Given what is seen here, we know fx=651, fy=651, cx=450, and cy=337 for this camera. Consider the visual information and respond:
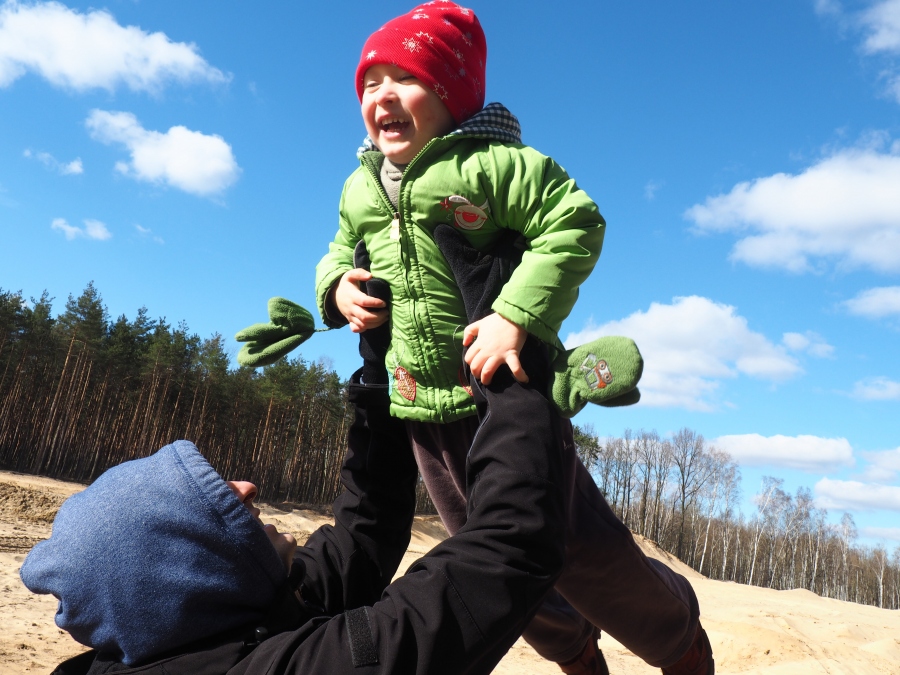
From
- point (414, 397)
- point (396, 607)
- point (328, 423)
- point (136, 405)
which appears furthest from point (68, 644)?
point (328, 423)

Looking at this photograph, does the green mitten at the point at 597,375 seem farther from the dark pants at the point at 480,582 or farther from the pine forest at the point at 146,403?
the pine forest at the point at 146,403

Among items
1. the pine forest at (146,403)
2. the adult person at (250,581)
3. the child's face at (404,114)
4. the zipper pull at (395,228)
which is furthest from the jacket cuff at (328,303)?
the pine forest at (146,403)

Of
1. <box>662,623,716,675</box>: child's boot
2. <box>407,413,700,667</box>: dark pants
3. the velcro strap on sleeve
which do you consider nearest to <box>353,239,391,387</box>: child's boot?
<box>407,413,700,667</box>: dark pants

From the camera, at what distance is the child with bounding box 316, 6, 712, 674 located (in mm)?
1764

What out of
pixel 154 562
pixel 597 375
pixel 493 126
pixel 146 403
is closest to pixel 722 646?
pixel 597 375

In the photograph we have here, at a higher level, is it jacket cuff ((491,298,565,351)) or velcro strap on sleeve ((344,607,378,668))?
jacket cuff ((491,298,565,351))

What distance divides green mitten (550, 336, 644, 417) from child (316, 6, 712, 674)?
125 millimetres

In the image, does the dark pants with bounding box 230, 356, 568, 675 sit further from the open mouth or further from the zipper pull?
the open mouth

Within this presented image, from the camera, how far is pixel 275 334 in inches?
92.9

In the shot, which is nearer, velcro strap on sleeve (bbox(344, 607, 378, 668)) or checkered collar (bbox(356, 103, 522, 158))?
velcro strap on sleeve (bbox(344, 607, 378, 668))

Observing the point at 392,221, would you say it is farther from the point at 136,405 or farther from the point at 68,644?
the point at 136,405

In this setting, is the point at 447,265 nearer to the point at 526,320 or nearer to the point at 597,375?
the point at 526,320

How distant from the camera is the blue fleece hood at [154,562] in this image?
1.21 meters

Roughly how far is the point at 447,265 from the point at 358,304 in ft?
1.12
